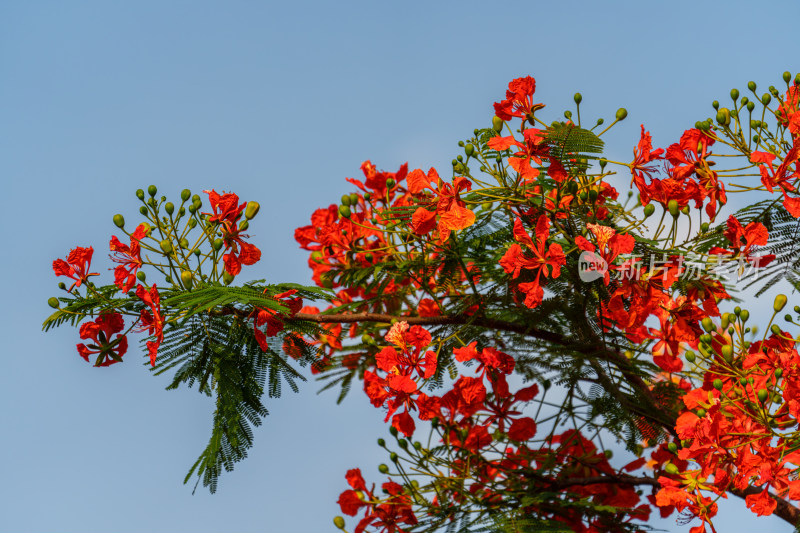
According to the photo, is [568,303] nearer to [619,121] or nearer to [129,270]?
[619,121]

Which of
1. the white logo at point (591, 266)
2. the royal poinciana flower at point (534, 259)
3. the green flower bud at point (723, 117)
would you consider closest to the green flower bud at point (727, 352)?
the white logo at point (591, 266)

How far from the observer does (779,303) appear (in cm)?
292

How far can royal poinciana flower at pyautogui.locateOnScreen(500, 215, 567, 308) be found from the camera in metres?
3.07

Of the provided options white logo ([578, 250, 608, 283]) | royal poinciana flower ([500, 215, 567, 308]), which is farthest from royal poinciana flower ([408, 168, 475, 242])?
white logo ([578, 250, 608, 283])

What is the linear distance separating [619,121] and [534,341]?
1086mm

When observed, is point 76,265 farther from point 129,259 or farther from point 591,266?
point 591,266

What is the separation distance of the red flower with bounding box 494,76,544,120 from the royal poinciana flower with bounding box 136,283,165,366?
4.78ft

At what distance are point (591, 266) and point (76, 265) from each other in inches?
74.1

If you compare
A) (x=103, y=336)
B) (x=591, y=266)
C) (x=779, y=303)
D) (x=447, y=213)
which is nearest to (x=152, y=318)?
(x=103, y=336)

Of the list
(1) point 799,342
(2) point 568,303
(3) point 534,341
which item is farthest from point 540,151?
(1) point 799,342

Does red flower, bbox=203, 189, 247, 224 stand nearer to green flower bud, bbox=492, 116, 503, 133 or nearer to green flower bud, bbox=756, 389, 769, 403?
green flower bud, bbox=492, 116, 503, 133

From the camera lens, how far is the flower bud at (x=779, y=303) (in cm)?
291

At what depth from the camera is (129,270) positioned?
2.93m

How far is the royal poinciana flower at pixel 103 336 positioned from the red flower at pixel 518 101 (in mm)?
1615
